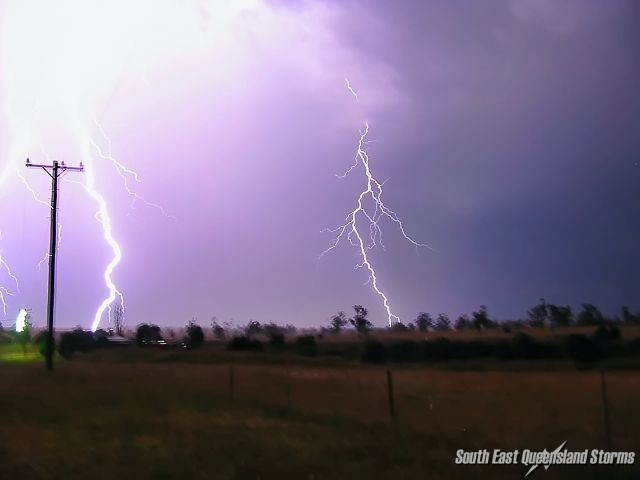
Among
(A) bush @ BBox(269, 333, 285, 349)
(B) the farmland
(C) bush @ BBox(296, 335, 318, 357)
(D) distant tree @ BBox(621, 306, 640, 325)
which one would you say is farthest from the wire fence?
(D) distant tree @ BBox(621, 306, 640, 325)

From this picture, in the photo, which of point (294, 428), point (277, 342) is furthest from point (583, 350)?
point (294, 428)

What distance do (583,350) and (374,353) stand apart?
14.8 meters

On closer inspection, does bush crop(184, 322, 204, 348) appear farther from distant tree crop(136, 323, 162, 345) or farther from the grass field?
the grass field

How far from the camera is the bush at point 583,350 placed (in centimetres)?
4533

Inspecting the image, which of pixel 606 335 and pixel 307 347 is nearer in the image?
pixel 606 335

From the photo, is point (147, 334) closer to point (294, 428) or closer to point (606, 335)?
point (606, 335)

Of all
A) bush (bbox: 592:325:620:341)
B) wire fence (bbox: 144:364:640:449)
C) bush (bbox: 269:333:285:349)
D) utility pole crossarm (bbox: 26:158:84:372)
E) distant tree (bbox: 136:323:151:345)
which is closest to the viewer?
wire fence (bbox: 144:364:640:449)

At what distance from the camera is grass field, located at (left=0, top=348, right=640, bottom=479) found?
400 inches

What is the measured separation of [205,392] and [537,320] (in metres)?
102

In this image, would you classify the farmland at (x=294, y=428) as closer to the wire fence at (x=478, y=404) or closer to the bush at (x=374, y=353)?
the wire fence at (x=478, y=404)

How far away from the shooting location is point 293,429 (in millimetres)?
13820

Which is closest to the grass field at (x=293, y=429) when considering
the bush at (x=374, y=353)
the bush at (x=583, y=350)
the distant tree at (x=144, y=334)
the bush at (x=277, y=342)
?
the bush at (x=583, y=350)

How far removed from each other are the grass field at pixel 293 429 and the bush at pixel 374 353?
2630cm

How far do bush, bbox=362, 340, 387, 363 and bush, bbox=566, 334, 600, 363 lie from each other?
43.7 feet
